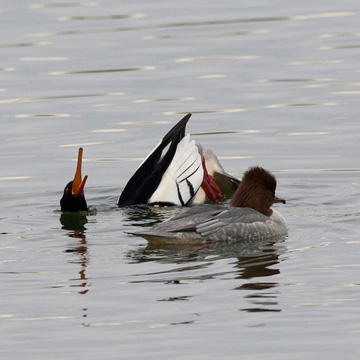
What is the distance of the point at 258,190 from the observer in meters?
11.8

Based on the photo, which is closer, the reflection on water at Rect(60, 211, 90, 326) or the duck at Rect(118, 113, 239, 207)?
the reflection on water at Rect(60, 211, 90, 326)

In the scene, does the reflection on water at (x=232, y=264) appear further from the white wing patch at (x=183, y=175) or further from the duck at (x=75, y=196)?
the white wing patch at (x=183, y=175)

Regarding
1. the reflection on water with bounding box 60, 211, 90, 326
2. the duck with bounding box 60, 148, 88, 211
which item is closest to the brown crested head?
the reflection on water with bounding box 60, 211, 90, 326

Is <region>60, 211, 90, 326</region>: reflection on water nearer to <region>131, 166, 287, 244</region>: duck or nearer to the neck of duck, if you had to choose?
<region>131, 166, 287, 244</region>: duck

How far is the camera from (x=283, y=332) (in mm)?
8250

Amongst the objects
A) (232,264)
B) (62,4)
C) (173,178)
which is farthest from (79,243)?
(62,4)

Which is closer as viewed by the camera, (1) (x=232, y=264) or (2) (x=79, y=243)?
(1) (x=232, y=264)

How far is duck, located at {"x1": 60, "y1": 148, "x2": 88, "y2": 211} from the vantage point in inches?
510

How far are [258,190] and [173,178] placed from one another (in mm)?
2077

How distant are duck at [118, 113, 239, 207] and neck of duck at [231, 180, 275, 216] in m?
1.87

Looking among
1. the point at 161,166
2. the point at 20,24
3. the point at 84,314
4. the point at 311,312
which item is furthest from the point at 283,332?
the point at 20,24

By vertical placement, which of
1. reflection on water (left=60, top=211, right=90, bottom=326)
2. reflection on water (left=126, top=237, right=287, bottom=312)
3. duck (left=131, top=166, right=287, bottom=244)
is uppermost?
duck (left=131, top=166, right=287, bottom=244)

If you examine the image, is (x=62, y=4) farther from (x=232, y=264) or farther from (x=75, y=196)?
(x=232, y=264)

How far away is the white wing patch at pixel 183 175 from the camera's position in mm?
13648
